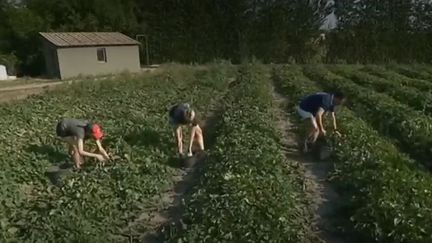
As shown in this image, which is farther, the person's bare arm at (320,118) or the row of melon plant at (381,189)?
the person's bare arm at (320,118)

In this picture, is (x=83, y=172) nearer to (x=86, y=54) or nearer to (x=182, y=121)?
(x=182, y=121)

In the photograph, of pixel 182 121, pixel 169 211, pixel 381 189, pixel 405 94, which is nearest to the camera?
pixel 381 189

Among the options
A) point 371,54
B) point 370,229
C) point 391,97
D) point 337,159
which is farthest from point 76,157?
point 371,54

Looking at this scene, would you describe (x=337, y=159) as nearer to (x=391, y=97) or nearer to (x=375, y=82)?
(x=391, y=97)

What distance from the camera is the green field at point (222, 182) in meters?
5.56

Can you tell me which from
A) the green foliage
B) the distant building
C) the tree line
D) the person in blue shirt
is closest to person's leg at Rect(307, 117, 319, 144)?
the person in blue shirt

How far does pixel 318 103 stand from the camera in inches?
377

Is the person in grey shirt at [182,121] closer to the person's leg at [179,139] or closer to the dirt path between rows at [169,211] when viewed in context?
the person's leg at [179,139]

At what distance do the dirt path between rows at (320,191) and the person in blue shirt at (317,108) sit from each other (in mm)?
486

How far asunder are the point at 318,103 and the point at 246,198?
13.6 feet

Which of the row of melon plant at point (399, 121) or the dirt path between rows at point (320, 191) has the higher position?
the row of melon plant at point (399, 121)

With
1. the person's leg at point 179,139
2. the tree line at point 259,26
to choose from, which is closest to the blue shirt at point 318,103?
the person's leg at point 179,139

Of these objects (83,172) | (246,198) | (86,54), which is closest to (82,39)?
(86,54)

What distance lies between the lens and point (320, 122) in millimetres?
9711
